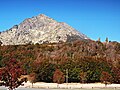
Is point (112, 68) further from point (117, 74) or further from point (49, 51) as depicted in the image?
point (49, 51)

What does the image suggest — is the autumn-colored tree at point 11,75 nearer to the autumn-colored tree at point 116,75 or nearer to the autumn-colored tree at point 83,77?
the autumn-colored tree at point 83,77

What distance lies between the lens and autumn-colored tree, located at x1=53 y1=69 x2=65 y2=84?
108938 mm

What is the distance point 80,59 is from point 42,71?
19397 mm

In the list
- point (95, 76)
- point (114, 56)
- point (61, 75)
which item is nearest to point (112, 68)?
point (95, 76)

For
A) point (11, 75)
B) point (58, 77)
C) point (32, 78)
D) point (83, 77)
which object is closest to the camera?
point (11, 75)

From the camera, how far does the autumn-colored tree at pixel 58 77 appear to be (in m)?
109

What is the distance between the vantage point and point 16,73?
46000mm

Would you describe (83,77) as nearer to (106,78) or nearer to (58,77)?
(106,78)

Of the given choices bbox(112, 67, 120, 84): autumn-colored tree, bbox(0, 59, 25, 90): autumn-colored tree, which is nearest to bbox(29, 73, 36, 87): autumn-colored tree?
bbox(112, 67, 120, 84): autumn-colored tree

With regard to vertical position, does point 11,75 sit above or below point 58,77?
above

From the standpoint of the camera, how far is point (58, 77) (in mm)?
109312

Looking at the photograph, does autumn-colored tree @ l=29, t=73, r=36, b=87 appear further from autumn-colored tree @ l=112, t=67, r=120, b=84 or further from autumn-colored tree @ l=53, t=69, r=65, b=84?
autumn-colored tree @ l=112, t=67, r=120, b=84

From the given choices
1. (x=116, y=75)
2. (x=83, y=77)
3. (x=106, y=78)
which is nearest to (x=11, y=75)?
(x=106, y=78)

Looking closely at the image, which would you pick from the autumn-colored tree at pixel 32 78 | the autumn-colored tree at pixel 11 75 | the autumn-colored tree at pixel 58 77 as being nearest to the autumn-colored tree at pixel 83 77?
the autumn-colored tree at pixel 58 77
